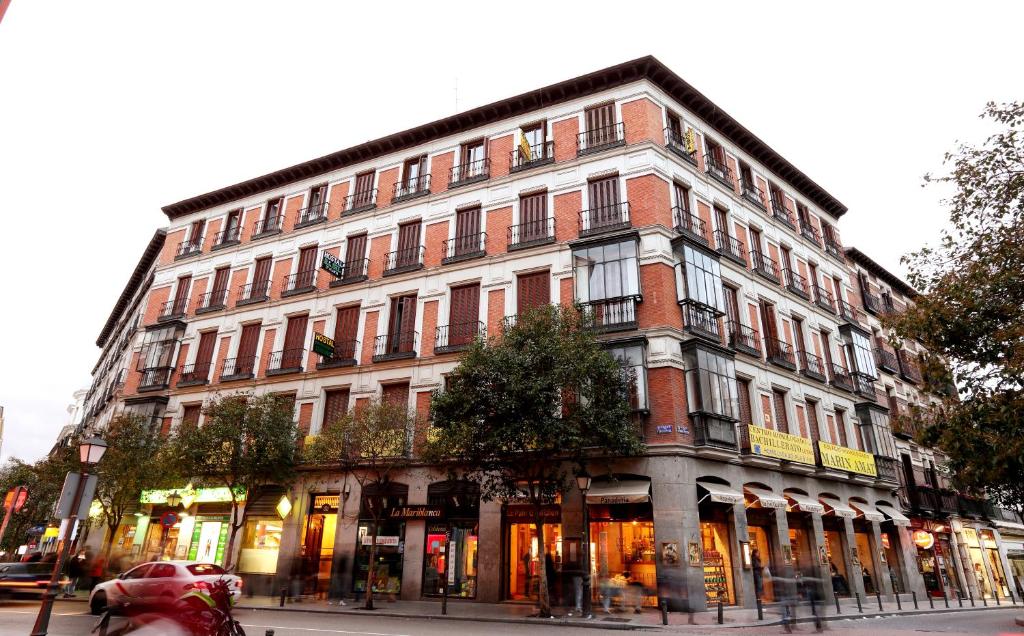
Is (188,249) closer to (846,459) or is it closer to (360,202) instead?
(360,202)

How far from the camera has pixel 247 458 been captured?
70.0ft

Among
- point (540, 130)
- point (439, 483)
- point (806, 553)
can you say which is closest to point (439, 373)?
point (439, 483)

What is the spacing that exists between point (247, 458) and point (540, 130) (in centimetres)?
1784

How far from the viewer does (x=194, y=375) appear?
94.7ft

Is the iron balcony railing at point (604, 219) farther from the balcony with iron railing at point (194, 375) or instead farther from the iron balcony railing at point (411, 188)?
the balcony with iron railing at point (194, 375)

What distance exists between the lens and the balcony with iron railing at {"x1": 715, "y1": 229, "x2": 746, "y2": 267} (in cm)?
2306

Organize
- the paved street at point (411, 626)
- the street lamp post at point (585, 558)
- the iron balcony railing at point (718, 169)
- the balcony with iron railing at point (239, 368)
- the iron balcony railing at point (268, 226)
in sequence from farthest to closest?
the iron balcony railing at point (268, 226) < the balcony with iron railing at point (239, 368) < the iron balcony railing at point (718, 169) < the street lamp post at point (585, 558) < the paved street at point (411, 626)

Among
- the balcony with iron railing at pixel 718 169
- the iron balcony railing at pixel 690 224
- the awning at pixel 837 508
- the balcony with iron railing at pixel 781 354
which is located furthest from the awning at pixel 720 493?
the balcony with iron railing at pixel 718 169

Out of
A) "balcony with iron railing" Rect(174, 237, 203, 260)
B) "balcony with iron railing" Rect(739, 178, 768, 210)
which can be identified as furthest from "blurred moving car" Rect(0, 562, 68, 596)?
"balcony with iron railing" Rect(739, 178, 768, 210)

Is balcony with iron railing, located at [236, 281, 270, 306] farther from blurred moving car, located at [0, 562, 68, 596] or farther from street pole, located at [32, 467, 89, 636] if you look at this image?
street pole, located at [32, 467, 89, 636]

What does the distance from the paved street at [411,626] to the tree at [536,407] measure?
2789mm

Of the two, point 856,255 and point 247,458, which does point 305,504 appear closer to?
point 247,458

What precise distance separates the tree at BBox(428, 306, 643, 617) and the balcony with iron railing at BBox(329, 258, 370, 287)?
1038cm

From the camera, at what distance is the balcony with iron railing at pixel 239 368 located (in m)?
27.0
